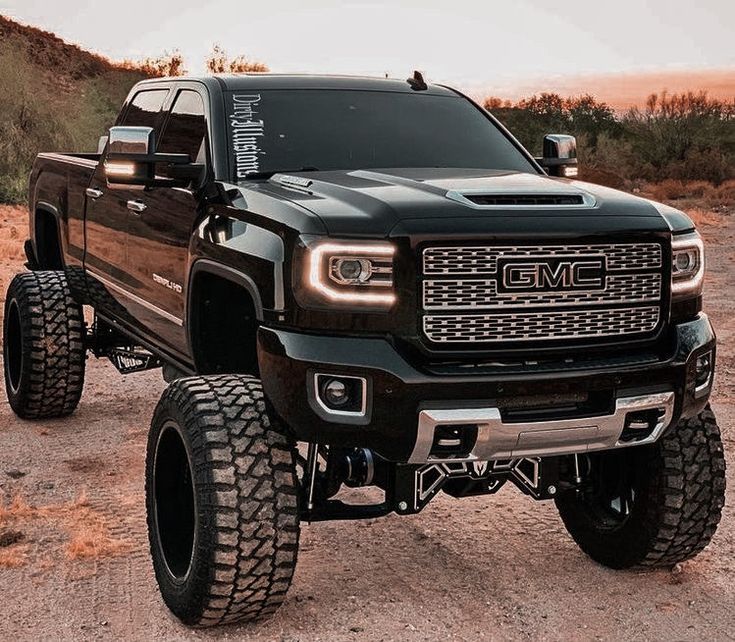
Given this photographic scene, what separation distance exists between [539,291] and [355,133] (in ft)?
5.58

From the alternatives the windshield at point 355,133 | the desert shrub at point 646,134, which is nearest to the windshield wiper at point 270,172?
the windshield at point 355,133

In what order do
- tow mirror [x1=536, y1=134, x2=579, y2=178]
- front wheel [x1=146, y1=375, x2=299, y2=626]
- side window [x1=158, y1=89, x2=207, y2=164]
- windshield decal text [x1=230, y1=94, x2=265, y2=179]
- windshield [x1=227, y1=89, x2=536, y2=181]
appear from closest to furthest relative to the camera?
front wheel [x1=146, y1=375, x2=299, y2=626] < windshield decal text [x1=230, y1=94, x2=265, y2=179] < windshield [x1=227, y1=89, x2=536, y2=181] < side window [x1=158, y1=89, x2=207, y2=164] < tow mirror [x1=536, y1=134, x2=579, y2=178]

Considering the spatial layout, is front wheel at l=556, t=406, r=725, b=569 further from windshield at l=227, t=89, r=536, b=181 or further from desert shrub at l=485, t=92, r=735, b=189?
desert shrub at l=485, t=92, r=735, b=189

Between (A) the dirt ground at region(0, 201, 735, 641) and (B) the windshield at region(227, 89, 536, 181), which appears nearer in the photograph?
(A) the dirt ground at region(0, 201, 735, 641)

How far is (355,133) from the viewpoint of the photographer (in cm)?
503

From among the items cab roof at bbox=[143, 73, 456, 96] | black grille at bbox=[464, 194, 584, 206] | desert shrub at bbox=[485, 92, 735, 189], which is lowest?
desert shrub at bbox=[485, 92, 735, 189]

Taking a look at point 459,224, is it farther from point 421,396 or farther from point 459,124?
point 459,124

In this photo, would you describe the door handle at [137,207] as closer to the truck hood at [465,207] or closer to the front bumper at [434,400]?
the truck hood at [465,207]

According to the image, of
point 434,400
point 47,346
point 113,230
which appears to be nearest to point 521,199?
point 434,400

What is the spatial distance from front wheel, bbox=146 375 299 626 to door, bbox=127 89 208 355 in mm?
909

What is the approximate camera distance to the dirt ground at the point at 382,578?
4.05m

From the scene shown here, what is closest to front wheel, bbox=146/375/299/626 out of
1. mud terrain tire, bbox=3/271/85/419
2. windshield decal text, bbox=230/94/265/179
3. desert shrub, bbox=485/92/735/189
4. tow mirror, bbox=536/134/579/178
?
windshield decal text, bbox=230/94/265/179

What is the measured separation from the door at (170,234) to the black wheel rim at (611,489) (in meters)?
1.84

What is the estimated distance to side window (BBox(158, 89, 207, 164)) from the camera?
4.96 meters
